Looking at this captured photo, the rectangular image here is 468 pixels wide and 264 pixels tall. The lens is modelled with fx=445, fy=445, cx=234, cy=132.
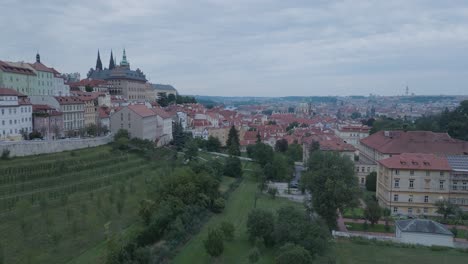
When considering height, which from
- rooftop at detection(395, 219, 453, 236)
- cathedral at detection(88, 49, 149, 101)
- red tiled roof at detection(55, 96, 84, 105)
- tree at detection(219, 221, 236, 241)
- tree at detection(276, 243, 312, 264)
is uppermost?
cathedral at detection(88, 49, 149, 101)

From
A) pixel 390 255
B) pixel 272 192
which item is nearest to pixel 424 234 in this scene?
pixel 390 255

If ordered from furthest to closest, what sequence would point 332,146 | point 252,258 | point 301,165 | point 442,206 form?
point 301,165 → point 332,146 → point 442,206 → point 252,258

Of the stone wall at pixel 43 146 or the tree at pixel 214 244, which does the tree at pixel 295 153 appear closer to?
the stone wall at pixel 43 146

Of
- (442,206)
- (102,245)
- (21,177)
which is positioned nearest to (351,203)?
(442,206)

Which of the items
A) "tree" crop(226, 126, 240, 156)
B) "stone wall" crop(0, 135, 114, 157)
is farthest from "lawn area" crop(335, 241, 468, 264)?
"tree" crop(226, 126, 240, 156)

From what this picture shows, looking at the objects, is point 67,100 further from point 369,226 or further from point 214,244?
point 369,226

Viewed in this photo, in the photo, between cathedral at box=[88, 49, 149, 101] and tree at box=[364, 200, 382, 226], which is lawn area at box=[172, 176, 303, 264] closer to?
tree at box=[364, 200, 382, 226]

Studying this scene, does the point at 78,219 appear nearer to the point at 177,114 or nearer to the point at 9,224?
the point at 9,224

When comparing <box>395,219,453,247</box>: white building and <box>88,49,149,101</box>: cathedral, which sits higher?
<box>88,49,149,101</box>: cathedral
